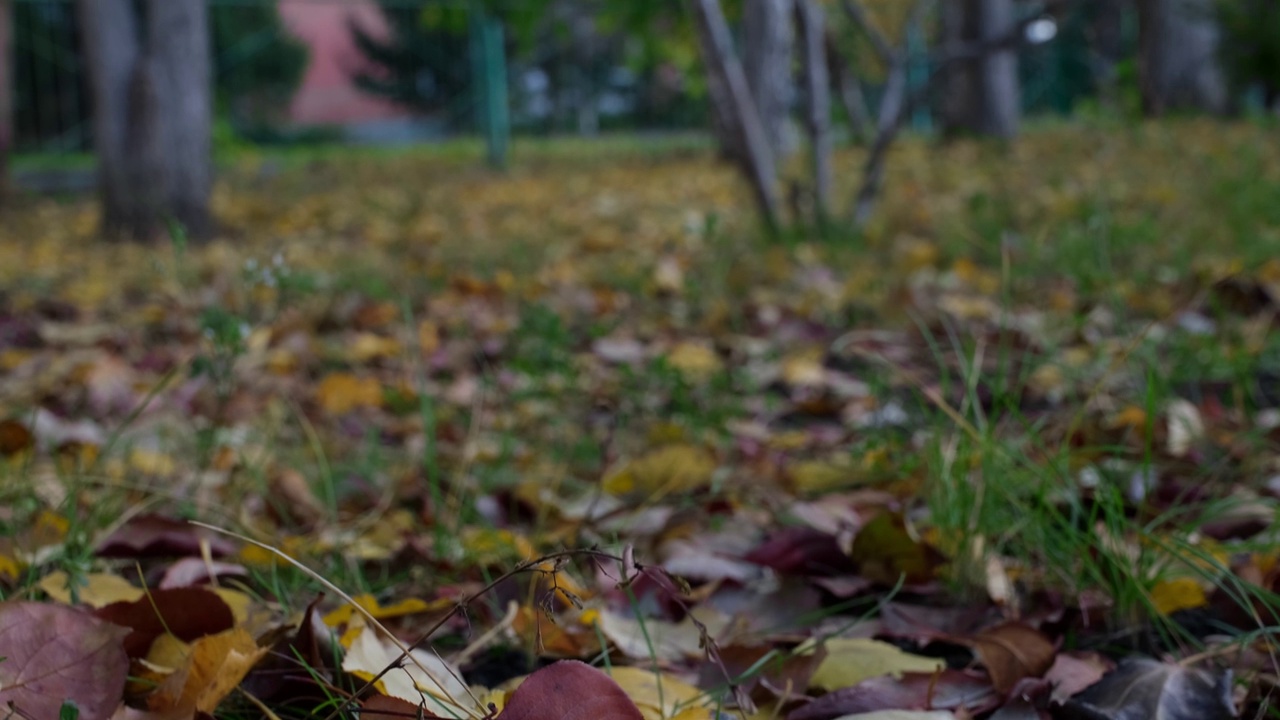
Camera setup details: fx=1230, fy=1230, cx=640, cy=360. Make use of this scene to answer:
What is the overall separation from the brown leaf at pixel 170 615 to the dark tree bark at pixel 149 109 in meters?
4.55

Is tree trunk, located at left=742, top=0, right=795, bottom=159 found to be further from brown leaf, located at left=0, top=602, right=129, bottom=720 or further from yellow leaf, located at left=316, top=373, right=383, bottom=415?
brown leaf, located at left=0, top=602, right=129, bottom=720

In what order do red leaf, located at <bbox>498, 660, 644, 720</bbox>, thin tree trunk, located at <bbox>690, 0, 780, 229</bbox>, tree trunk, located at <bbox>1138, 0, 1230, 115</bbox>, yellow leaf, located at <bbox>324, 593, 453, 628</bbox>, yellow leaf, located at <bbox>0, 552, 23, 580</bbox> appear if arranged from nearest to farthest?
1. red leaf, located at <bbox>498, 660, 644, 720</bbox>
2. yellow leaf, located at <bbox>324, 593, 453, 628</bbox>
3. yellow leaf, located at <bbox>0, 552, 23, 580</bbox>
4. thin tree trunk, located at <bbox>690, 0, 780, 229</bbox>
5. tree trunk, located at <bbox>1138, 0, 1230, 115</bbox>

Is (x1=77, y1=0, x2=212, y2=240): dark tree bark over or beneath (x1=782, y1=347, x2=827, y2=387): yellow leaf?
over

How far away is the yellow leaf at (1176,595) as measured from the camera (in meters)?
1.11

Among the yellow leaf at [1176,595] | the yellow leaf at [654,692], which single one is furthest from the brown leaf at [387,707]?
the yellow leaf at [1176,595]

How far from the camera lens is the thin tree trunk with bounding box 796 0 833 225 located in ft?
13.0

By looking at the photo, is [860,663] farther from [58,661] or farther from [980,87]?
[980,87]

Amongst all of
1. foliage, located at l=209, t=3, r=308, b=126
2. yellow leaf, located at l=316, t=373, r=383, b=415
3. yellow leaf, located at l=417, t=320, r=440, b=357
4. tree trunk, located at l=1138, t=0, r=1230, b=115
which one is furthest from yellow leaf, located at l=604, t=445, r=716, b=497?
foliage, located at l=209, t=3, r=308, b=126

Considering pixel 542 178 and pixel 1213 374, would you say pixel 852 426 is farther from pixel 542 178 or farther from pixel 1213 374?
pixel 542 178

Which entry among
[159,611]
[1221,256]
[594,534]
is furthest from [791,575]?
[1221,256]

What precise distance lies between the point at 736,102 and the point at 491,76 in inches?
329

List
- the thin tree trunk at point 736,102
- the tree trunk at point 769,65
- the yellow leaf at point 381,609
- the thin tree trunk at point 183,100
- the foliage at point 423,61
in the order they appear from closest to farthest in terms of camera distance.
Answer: the yellow leaf at point 381,609
the thin tree trunk at point 736,102
the thin tree trunk at point 183,100
the tree trunk at point 769,65
the foliage at point 423,61

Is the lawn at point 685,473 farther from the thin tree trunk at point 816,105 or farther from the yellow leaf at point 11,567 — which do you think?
the thin tree trunk at point 816,105

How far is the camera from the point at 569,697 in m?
A: 0.79
